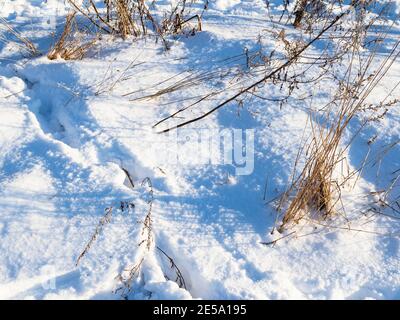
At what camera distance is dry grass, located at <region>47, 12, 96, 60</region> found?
252cm

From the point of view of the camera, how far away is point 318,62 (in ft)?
8.21

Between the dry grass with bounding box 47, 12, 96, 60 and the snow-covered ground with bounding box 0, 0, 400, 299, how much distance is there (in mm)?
51

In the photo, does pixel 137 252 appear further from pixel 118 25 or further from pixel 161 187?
pixel 118 25

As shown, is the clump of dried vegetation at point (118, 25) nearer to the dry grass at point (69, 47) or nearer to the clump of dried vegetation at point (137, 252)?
the dry grass at point (69, 47)

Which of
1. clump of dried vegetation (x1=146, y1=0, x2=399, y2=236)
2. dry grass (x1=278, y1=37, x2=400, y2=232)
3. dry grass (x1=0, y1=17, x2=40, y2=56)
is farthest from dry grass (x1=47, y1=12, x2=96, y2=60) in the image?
dry grass (x1=278, y1=37, x2=400, y2=232)

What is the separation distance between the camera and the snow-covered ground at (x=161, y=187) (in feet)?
5.18

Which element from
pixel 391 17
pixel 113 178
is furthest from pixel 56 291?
pixel 391 17

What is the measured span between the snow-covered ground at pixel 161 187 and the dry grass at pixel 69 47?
0.05 meters

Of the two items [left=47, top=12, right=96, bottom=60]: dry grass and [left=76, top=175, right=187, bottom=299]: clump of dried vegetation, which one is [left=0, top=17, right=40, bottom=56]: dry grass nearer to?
[left=47, top=12, right=96, bottom=60]: dry grass

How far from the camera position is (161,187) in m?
1.88

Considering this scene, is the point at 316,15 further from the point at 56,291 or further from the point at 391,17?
the point at 56,291

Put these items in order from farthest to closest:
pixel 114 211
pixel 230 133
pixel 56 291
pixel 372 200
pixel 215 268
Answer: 1. pixel 230 133
2. pixel 372 200
3. pixel 114 211
4. pixel 215 268
5. pixel 56 291

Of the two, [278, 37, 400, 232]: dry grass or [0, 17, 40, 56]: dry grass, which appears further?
[0, 17, 40, 56]: dry grass

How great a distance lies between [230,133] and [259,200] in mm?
427
